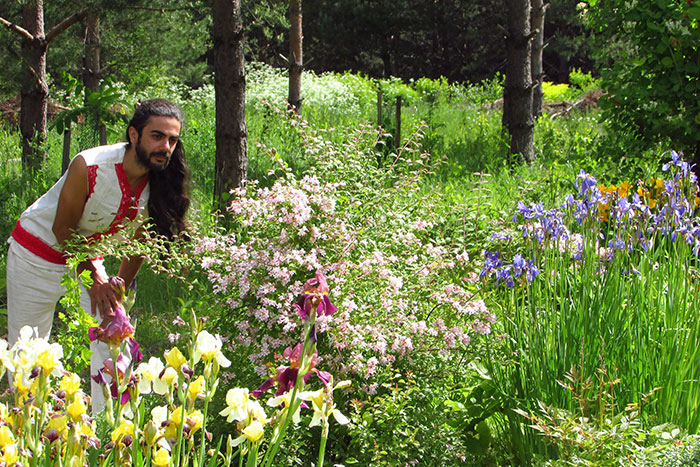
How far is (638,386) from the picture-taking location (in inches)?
102

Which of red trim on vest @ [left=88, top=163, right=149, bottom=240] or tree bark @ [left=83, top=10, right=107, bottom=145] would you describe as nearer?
red trim on vest @ [left=88, top=163, right=149, bottom=240]

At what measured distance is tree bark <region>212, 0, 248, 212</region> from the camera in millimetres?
6055

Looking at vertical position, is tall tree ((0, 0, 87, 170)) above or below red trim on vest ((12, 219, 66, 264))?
above

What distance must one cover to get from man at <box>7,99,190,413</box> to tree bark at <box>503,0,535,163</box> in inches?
214

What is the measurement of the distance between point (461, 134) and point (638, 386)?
911cm

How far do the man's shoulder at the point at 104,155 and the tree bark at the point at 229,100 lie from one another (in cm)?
271

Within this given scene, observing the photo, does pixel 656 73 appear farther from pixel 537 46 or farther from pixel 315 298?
pixel 537 46

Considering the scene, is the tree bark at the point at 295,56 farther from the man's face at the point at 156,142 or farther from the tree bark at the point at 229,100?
the man's face at the point at 156,142

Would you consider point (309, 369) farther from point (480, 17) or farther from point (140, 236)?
point (480, 17)

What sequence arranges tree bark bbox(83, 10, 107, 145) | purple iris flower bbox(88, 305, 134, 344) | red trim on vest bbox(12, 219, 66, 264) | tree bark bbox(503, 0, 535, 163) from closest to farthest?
purple iris flower bbox(88, 305, 134, 344)
red trim on vest bbox(12, 219, 66, 264)
tree bark bbox(503, 0, 535, 163)
tree bark bbox(83, 10, 107, 145)

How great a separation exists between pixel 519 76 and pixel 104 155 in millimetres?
5910

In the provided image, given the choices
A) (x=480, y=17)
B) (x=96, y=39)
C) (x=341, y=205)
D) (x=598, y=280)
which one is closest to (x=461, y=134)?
(x=96, y=39)

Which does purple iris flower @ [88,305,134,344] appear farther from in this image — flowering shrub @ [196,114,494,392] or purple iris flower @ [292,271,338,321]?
flowering shrub @ [196,114,494,392]

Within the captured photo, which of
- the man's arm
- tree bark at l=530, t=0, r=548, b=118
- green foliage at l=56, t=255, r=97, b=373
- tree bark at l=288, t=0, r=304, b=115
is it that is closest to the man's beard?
the man's arm
